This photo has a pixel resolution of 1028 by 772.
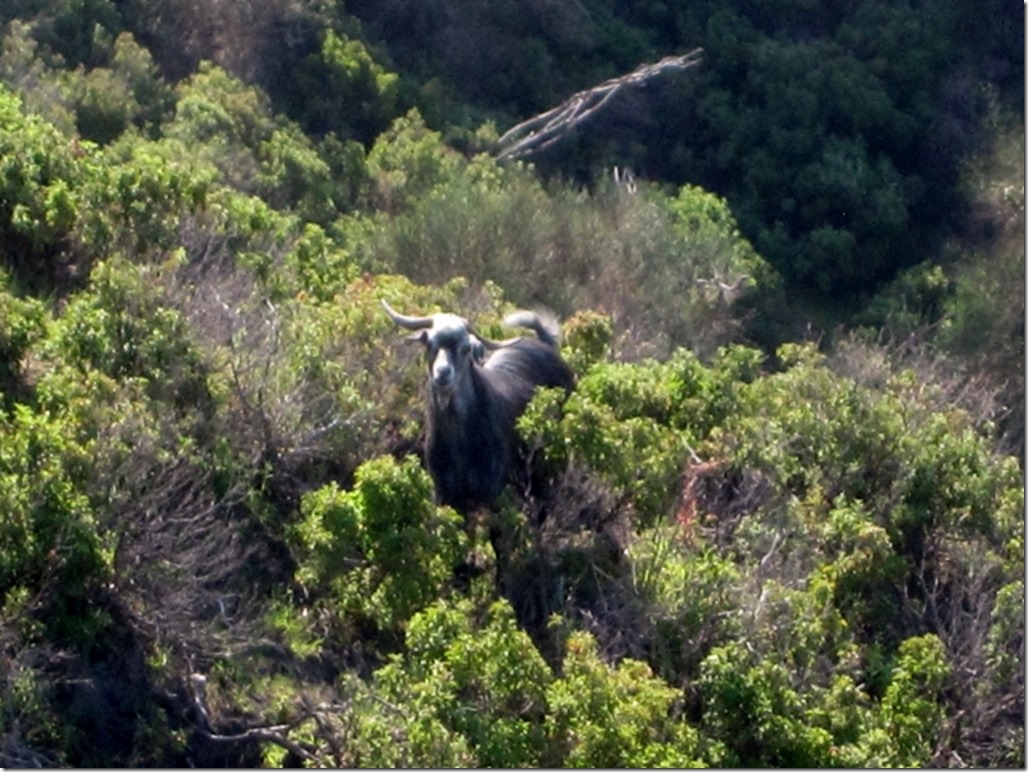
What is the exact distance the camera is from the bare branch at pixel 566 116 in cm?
3284

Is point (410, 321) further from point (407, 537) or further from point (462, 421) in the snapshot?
point (407, 537)

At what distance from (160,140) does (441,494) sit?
14.2 meters

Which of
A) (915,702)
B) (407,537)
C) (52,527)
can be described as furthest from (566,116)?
(52,527)

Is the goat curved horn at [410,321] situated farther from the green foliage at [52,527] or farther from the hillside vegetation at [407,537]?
the green foliage at [52,527]

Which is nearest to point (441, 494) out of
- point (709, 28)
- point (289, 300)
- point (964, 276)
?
point (289, 300)

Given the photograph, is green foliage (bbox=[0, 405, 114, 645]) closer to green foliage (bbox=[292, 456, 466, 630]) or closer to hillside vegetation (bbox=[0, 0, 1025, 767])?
hillside vegetation (bbox=[0, 0, 1025, 767])

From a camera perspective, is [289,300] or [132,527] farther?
[289,300]

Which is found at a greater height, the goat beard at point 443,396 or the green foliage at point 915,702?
the goat beard at point 443,396

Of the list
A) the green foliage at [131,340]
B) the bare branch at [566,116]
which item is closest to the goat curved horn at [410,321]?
the green foliage at [131,340]

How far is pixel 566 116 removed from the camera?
112 ft

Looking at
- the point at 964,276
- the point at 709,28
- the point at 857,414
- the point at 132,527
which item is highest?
the point at 132,527

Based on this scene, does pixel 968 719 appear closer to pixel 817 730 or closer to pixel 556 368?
pixel 817 730

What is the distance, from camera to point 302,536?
14148 millimetres

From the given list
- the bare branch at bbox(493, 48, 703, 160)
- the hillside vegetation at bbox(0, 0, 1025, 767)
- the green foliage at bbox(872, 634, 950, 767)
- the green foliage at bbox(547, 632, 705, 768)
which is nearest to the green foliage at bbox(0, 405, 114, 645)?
the hillside vegetation at bbox(0, 0, 1025, 767)
